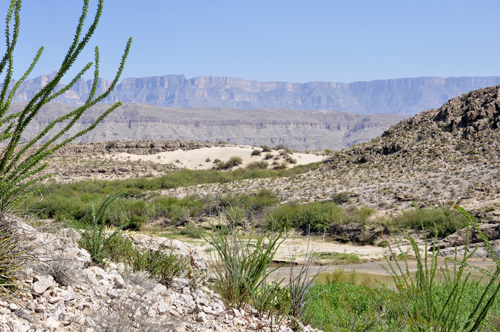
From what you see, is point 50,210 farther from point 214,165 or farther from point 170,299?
point 214,165

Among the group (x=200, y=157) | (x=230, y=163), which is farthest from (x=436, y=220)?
(x=200, y=157)

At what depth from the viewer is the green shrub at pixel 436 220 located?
1658cm

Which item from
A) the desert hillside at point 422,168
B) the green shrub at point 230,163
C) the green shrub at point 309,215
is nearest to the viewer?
the green shrub at point 309,215

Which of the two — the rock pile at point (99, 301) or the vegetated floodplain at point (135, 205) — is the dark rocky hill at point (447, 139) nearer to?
the vegetated floodplain at point (135, 205)

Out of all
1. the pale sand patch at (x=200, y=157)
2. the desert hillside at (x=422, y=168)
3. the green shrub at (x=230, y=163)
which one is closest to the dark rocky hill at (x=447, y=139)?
the desert hillside at (x=422, y=168)

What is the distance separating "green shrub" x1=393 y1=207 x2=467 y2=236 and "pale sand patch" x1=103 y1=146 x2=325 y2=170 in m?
32.7

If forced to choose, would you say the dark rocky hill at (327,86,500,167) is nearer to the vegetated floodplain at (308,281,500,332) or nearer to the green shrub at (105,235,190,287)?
A: the vegetated floodplain at (308,281,500,332)

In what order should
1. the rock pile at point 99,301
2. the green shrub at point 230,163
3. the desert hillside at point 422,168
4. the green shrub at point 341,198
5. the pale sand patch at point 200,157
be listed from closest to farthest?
Answer: the rock pile at point 99,301 → the desert hillside at point 422,168 → the green shrub at point 341,198 → the green shrub at point 230,163 → the pale sand patch at point 200,157

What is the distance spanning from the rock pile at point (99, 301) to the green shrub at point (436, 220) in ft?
43.6

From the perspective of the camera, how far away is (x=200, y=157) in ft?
190

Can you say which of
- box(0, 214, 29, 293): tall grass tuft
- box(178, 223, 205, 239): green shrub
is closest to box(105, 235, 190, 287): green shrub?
box(0, 214, 29, 293): tall grass tuft

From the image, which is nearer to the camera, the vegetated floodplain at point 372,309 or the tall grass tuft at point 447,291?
the tall grass tuft at point 447,291

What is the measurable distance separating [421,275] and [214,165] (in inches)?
2004

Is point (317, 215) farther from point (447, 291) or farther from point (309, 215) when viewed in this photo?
Result: point (447, 291)
